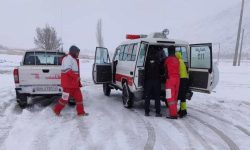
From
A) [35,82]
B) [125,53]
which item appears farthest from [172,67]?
[35,82]

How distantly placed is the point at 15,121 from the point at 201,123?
459cm

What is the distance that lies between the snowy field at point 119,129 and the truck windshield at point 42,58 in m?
1.41

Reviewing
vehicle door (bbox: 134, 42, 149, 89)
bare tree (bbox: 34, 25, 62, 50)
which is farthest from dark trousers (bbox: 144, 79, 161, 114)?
bare tree (bbox: 34, 25, 62, 50)

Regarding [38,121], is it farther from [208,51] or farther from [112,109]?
[208,51]

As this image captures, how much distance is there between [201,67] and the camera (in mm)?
9180

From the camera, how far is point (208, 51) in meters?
8.73

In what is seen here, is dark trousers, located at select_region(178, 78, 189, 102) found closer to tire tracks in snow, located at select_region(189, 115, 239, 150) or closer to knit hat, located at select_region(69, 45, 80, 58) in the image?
tire tracks in snow, located at select_region(189, 115, 239, 150)

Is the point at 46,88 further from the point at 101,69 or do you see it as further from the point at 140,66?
the point at 140,66

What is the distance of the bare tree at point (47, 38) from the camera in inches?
1588


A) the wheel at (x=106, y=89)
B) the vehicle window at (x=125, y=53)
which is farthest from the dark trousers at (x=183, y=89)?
the wheel at (x=106, y=89)

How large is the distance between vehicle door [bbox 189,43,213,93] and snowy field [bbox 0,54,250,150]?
0.85 metres

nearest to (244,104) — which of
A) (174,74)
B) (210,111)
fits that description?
(210,111)

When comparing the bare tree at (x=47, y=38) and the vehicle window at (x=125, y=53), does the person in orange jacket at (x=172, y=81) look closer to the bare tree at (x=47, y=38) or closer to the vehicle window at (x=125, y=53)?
the vehicle window at (x=125, y=53)

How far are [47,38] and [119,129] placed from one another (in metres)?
34.9
